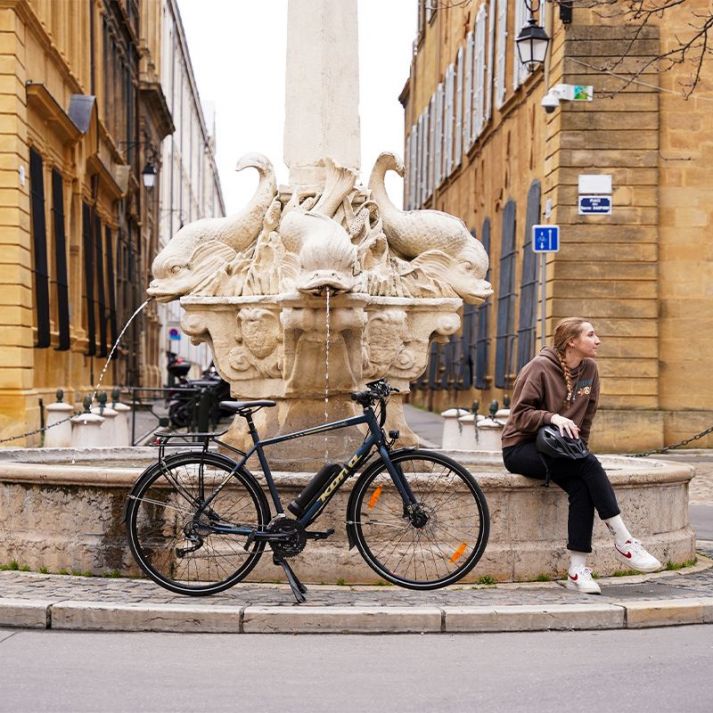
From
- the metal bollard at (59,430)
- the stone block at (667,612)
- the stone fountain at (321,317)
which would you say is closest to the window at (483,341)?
the metal bollard at (59,430)

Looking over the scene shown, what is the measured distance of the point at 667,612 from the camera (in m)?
7.88

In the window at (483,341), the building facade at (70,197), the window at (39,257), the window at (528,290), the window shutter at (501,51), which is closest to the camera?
the building facade at (70,197)

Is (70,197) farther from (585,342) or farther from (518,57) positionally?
(585,342)

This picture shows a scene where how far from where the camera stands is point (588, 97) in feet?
81.2

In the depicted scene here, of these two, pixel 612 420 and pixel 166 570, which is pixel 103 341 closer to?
pixel 612 420

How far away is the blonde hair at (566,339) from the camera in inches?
347

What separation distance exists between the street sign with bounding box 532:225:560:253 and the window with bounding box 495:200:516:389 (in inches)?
446

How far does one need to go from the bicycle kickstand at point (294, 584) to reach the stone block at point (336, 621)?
309 mm

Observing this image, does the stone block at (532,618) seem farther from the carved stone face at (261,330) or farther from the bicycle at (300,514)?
the carved stone face at (261,330)

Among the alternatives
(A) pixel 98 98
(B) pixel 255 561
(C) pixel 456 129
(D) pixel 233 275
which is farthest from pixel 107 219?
(B) pixel 255 561

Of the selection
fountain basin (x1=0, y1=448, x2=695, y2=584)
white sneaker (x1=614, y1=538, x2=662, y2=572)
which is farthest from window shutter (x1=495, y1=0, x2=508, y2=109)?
white sneaker (x1=614, y1=538, x2=662, y2=572)

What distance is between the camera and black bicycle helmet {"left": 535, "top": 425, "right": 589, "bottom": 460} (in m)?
Answer: 8.52

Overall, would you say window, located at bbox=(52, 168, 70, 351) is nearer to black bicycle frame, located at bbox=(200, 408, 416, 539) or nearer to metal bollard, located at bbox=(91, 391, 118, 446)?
metal bollard, located at bbox=(91, 391, 118, 446)

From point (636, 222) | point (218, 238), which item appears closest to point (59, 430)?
point (636, 222)
